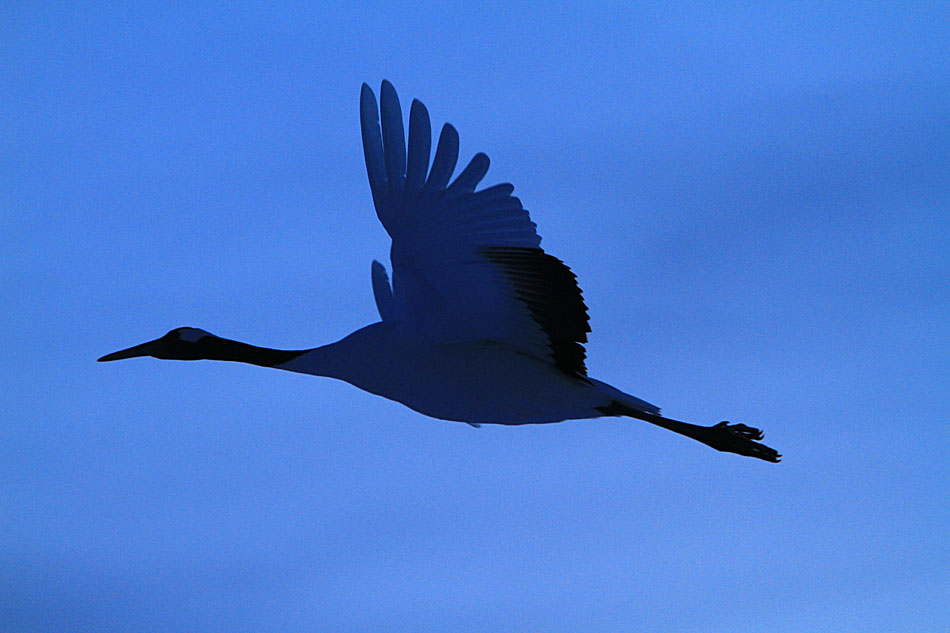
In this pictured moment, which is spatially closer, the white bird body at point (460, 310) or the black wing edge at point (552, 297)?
the white bird body at point (460, 310)

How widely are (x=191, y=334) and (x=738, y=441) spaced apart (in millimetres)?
4369

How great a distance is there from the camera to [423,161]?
650 centimetres

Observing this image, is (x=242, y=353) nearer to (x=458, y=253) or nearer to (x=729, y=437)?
(x=458, y=253)

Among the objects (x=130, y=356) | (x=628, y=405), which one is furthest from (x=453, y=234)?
(x=130, y=356)

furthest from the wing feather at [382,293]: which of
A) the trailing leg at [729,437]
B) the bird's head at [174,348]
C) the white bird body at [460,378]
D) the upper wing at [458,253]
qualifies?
the trailing leg at [729,437]

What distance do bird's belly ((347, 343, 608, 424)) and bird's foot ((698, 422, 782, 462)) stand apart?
4.91 ft

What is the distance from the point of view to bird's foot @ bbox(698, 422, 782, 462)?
8.42 m

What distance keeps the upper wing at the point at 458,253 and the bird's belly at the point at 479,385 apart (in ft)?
0.43

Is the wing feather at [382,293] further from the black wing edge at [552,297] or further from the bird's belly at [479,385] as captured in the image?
the black wing edge at [552,297]

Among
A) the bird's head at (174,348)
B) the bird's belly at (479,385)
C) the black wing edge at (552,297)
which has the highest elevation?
the bird's head at (174,348)

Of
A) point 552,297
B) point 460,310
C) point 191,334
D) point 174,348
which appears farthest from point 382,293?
→ point 174,348

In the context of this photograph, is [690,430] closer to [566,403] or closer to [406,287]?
[566,403]

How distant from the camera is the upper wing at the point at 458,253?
647 centimetres

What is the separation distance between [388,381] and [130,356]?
9.63 feet
